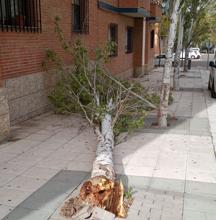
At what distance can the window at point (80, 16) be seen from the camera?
435 inches

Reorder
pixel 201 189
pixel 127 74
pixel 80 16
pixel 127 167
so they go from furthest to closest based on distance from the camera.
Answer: pixel 127 74
pixel 80 16
pixel 127 167
pixel 201 189

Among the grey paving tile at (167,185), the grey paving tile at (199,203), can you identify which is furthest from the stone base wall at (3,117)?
the grey paving tile at (199,203)

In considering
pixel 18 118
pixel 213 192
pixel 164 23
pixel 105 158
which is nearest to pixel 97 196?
pixel 105 158

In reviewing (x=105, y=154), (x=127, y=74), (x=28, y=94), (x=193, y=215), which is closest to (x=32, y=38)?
(x=28, y=94)

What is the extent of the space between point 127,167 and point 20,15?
4489mm

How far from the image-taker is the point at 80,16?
1142 centimetres

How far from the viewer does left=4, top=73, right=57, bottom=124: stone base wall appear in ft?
24.6

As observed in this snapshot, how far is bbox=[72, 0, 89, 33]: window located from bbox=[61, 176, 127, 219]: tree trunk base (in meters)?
7.86

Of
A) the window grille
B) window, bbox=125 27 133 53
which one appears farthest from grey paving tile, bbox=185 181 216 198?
the window grille

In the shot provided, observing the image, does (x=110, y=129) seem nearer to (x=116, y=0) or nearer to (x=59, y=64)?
(x=59, y=64)

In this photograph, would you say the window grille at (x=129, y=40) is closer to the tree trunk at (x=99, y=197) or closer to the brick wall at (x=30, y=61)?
the brick wall at (x=30, y=61)

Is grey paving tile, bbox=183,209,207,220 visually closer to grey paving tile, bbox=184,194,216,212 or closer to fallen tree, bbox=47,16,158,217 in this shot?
grey paving tile, bbox=184,194,216,212

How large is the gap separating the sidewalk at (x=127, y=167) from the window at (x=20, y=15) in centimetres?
210

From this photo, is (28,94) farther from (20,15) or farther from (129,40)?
(129,40)
